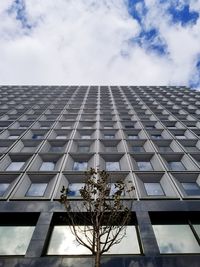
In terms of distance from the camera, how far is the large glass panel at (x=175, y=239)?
10.6 m

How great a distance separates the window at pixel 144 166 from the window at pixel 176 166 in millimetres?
1635

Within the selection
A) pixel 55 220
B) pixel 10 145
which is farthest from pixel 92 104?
pixel 55 220

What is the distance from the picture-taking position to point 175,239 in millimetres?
11211

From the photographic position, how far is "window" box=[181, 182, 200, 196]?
49.2 feet

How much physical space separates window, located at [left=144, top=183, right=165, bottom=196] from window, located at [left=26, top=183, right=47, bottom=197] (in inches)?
265

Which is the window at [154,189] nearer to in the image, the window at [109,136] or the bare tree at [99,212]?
the bare tree at [99,212]

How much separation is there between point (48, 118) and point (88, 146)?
964cm

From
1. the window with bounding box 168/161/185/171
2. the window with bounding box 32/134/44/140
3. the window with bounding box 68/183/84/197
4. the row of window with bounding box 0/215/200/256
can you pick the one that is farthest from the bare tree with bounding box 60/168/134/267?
the window with bounding box 32/134/44/140

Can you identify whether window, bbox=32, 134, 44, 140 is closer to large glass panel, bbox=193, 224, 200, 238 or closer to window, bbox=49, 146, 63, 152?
window, bbox=49, 146, 63, 152

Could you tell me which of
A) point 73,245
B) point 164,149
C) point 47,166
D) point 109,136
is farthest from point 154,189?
point 109,136

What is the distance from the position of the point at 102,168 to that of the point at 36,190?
A: 16.5ft

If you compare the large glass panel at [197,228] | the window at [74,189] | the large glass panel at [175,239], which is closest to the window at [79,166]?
the window at [74,189]

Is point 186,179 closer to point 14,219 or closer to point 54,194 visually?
point 54,194

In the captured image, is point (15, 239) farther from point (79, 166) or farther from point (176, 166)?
point (176, 166)
